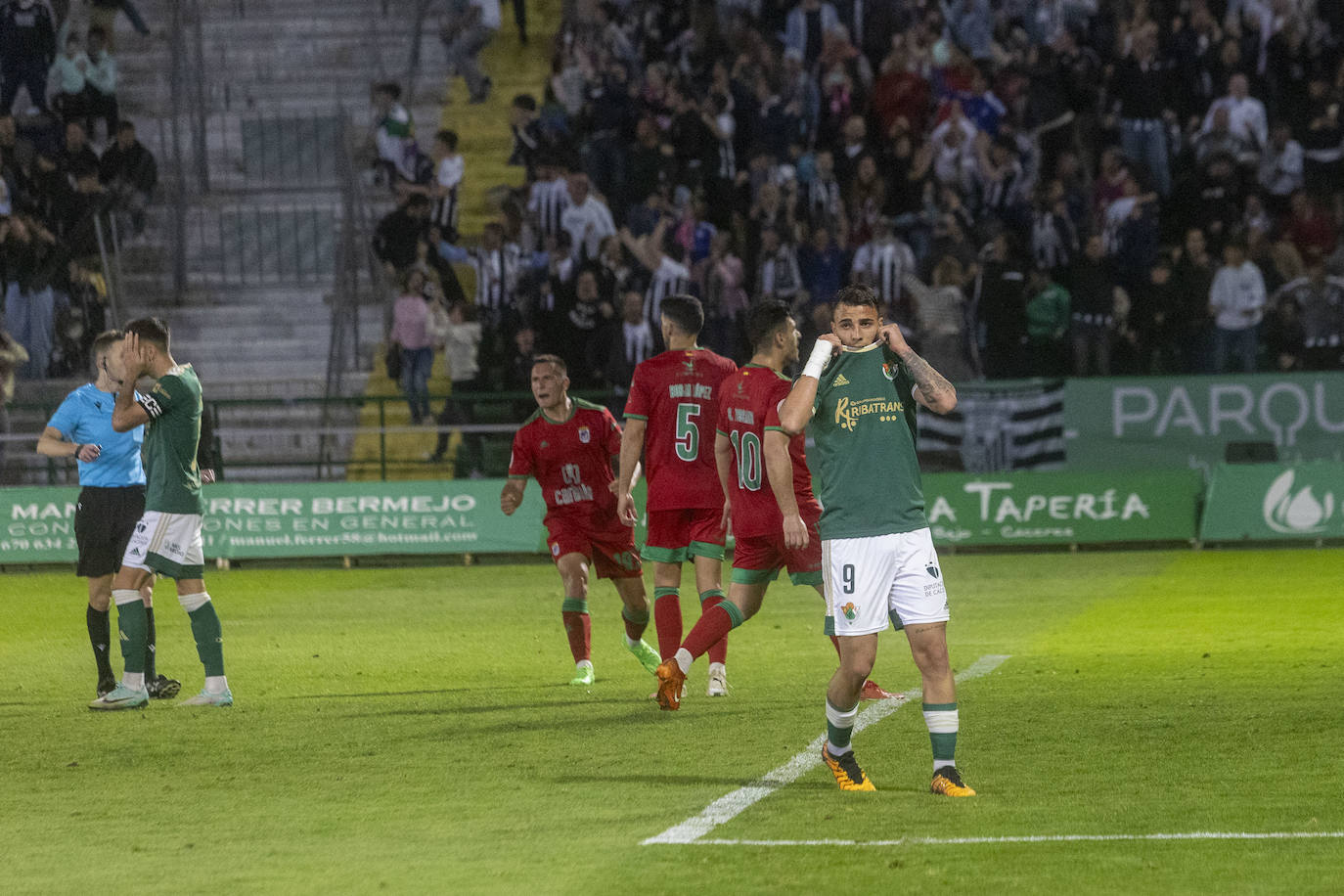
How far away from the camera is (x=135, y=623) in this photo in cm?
1105

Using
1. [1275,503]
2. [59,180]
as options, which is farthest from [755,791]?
[59,180]

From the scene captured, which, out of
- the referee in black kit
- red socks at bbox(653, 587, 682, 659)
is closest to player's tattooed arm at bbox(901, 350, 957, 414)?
red socks at bbox(653, 587, 682, 659)

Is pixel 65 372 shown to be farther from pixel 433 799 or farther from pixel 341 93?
pixel 433 799

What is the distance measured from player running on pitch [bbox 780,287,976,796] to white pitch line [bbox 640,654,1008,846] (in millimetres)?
387

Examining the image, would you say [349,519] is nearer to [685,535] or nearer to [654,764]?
[685,535]

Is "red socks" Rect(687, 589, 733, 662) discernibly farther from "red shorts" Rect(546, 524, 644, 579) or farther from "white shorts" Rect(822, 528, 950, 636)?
"white shorts" Rect(822, 528, 950, 636)

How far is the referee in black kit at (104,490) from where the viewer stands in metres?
11.4

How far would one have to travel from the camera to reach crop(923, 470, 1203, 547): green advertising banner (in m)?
20.9

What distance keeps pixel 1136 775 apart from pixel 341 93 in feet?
75.7

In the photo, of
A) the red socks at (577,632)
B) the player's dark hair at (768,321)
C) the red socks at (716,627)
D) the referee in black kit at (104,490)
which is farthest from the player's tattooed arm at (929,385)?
the referee in black kit at (104,490)

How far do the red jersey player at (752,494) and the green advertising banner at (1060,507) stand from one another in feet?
36.2

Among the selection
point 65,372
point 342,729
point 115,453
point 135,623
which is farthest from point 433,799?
point 65,372

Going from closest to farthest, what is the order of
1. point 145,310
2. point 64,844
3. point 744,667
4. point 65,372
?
point 64,844 → point 744,667 → point 65,372 → point 145,310

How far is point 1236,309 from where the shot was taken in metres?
21.4
